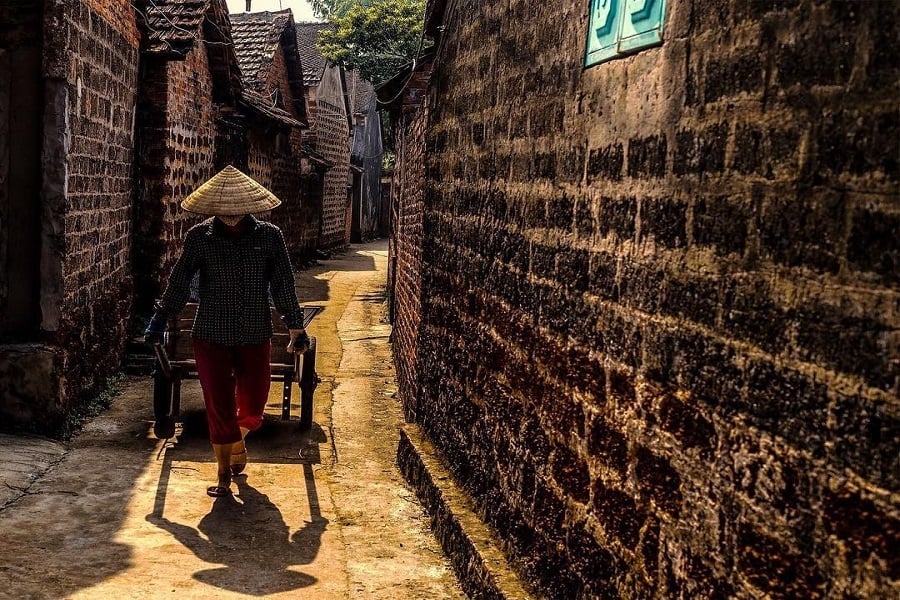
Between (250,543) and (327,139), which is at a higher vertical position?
(327,139)

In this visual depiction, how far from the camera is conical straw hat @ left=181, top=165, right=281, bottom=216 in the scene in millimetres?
5918

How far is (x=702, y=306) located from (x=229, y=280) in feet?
13.0

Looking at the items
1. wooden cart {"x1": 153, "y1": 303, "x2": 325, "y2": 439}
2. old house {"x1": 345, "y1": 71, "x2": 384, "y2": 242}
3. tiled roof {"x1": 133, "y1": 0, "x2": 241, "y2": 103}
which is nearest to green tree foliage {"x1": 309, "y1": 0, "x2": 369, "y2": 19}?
old house {"x1": 345, "y1": 71, "x2": 384, "y2": 242}

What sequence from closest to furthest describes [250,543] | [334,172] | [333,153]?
[250,543], [334,172], [333,153]

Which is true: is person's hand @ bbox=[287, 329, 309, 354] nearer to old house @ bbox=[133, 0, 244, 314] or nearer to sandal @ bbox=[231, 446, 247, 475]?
sandal @ bbox=[231, 446, 247, 475]

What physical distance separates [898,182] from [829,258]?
25 centimetres

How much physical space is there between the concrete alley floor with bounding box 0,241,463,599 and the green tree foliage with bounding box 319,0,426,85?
72.4ft

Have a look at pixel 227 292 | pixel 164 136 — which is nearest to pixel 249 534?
pixel 227 292

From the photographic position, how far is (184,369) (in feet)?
23.7

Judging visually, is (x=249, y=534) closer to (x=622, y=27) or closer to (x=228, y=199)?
(x=228, y=199)

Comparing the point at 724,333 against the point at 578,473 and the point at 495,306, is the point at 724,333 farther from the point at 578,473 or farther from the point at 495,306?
the point at 495,306

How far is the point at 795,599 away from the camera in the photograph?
2.12 metres

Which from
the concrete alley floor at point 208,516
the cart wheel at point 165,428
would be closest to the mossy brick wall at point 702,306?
the concrete alley floor at point 208,516

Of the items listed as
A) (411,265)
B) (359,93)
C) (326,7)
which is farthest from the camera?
(326,7)
